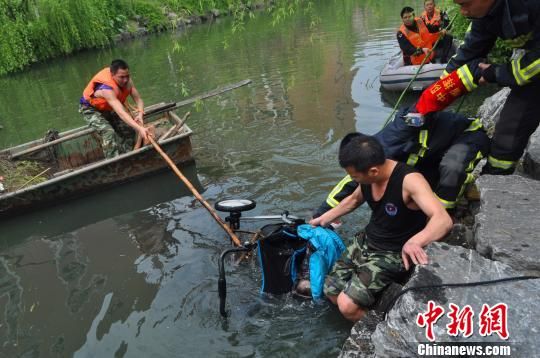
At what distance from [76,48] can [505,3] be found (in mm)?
23301

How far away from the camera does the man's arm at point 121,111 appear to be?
6.94 metres

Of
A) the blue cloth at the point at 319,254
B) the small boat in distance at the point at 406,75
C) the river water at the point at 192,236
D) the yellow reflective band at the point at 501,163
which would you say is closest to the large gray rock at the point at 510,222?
the yellow reflective band at the point at 501,163

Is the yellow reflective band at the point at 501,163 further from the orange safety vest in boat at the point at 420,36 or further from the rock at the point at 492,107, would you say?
the orange safety vest in boat at the point at 420,36

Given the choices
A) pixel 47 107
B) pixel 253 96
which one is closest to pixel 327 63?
pixel 253 96

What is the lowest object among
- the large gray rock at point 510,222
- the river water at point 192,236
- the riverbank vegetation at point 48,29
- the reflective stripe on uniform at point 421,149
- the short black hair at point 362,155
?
the river water at point 192,236

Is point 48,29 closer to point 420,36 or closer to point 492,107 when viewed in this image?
point 420,36

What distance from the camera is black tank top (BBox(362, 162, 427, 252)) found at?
3.34 metres

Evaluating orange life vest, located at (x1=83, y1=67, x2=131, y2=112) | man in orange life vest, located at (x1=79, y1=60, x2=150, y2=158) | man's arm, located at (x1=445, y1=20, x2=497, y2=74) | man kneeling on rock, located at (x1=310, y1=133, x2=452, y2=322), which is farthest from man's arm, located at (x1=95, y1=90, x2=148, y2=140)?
man's arm, located at (x1=445, y1=20, x2=497, y2=74)

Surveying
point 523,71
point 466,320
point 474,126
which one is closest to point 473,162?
point 474,126

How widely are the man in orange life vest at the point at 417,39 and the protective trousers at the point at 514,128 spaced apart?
634 centimetres

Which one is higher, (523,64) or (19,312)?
(523,64)

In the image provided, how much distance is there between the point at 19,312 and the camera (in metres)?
4.86

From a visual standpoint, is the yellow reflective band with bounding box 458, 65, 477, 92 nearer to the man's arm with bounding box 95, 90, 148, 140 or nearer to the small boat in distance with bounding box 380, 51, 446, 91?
the man's arm with bounding box 95, 90, 148, 140

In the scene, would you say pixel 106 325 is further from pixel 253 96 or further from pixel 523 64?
pixel 253 96
